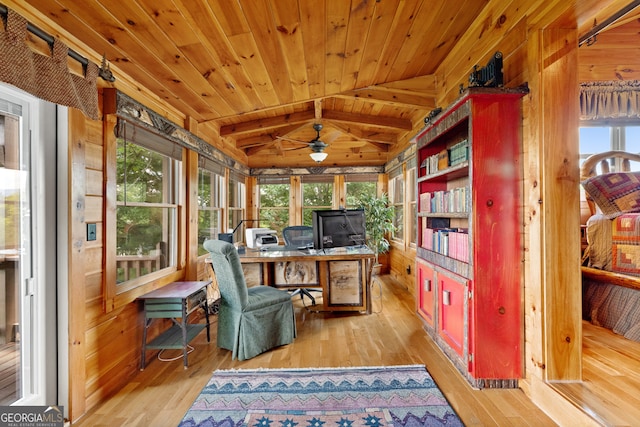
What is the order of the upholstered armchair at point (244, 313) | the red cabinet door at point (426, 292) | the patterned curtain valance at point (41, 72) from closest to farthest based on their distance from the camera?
the patterned curtain valance at point (41, 72) → the upholstered armchair at point (244, 313) → the red cabinet door at point (426, 292)

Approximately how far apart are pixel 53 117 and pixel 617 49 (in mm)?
5042

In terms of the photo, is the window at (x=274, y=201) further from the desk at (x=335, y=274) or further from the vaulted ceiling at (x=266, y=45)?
the desk at (x=335, y=274)

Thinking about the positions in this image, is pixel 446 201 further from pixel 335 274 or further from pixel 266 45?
pixel 266 45

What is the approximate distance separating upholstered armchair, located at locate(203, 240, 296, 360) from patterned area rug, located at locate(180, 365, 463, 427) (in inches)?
11.5

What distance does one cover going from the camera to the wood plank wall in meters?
1.76

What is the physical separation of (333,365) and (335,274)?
1222 mm

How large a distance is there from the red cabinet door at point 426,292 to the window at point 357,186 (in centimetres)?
313

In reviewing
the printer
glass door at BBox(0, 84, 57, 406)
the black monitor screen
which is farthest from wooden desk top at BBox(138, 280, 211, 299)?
the black monitor screen

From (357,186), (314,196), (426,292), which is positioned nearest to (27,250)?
(426,292)

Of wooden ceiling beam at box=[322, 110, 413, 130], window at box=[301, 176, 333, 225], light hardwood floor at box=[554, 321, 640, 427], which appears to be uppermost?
wooden ceiling beam at box=[322, 110, 413, 130]

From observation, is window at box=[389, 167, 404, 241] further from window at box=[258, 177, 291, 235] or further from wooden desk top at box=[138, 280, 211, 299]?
wooden desk top at box=[138, 280, 211, 299]

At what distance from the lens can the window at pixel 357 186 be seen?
596 centimetres

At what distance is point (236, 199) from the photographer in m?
5.42

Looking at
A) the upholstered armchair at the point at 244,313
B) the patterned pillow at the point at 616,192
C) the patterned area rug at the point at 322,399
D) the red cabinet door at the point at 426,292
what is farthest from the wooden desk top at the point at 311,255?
the patterned pillow at the point at 616,192
